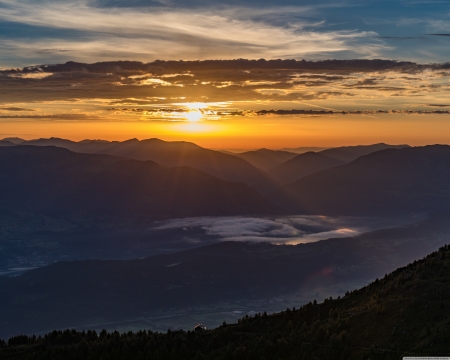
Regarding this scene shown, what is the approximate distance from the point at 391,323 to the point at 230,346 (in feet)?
46.1

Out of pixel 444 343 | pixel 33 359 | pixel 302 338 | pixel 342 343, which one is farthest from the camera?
pixel 33 359

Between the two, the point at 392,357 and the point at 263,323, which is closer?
the point at 392,357

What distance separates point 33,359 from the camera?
53.9 metres

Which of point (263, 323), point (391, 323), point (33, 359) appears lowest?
point (33, 359)

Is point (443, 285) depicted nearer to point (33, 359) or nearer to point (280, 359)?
point (280, 359)

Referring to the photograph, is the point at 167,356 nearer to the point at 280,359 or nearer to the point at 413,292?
the point at 280,359

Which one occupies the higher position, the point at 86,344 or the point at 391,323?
the point at 391,323

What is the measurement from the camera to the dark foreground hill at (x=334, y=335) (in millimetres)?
43094

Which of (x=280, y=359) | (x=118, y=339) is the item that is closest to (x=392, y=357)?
(x=280, y=359)

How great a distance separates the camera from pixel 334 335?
45656mm

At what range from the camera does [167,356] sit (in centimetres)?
5044

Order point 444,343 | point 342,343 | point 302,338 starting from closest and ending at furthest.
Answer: point 444,343 < point 342,343 < point 302,338

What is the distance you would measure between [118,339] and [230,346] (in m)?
14.1

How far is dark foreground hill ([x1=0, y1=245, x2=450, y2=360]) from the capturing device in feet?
141
